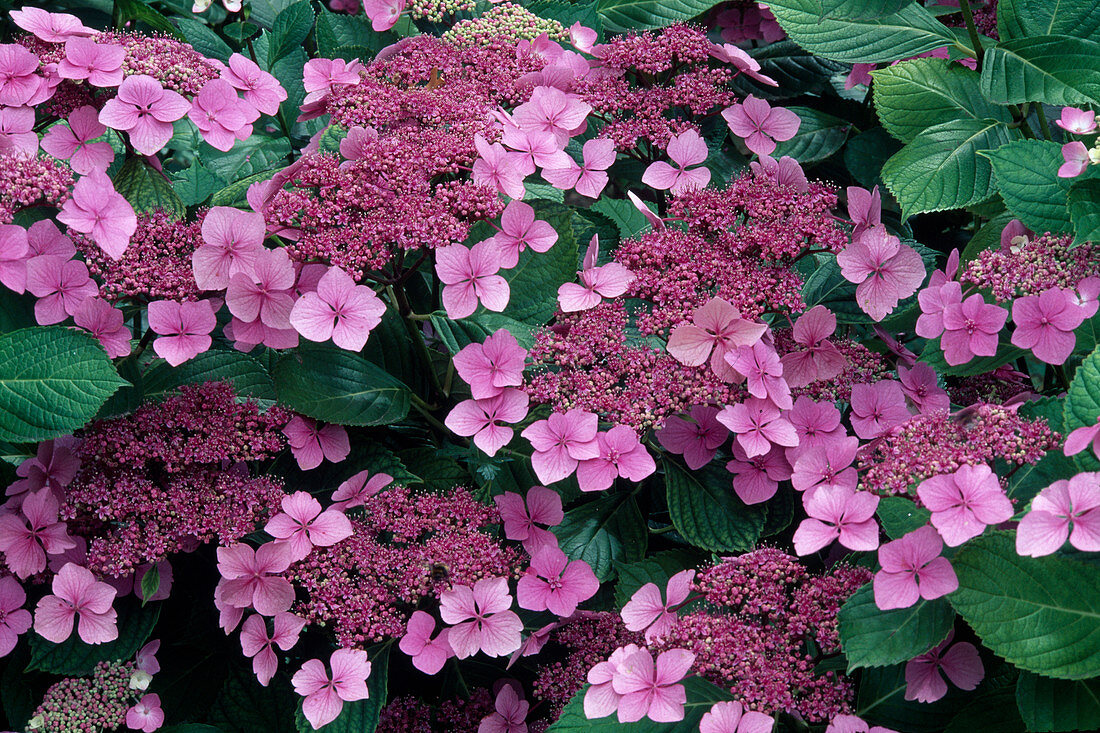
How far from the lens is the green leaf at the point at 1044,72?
4.16 feet

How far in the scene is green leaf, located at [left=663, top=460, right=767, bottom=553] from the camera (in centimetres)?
116

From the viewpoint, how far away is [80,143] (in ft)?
3.97

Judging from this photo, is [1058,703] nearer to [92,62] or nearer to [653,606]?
[653,606]

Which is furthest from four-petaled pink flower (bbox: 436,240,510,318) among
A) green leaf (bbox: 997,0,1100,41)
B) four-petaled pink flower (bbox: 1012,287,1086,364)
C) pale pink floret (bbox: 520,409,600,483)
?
green leaf (bbox: 997,0,1100,41)

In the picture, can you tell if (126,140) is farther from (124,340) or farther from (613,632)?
(613,632)

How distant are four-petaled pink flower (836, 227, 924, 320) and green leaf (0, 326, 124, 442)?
88cm

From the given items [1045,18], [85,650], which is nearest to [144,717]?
[85,650]

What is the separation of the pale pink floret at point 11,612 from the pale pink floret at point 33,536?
26 mm

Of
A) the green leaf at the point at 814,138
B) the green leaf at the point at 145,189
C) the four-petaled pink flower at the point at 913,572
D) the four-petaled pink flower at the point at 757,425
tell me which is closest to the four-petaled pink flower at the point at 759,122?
the green leaf at the point at 814,138

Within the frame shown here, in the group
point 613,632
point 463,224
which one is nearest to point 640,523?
point 613,632

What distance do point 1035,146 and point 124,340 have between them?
3.79ft

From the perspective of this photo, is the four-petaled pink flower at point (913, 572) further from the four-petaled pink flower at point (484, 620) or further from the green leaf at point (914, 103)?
the green leaf at point (914, 103)

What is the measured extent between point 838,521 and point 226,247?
75cm

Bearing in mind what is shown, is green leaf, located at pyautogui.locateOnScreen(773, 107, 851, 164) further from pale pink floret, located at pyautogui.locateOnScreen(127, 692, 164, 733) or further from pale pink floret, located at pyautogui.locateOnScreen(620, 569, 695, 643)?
pale pink floret, located at pyautogui.locateOnScreen(127, 692, 164, 733)
